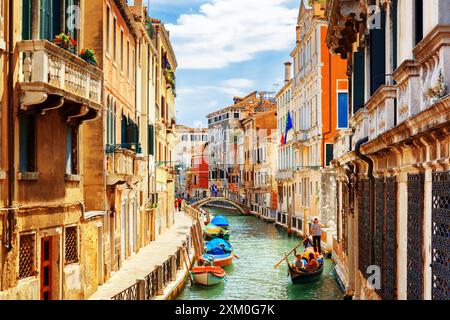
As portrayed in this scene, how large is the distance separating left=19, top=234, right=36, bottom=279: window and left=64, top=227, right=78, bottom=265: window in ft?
5.12

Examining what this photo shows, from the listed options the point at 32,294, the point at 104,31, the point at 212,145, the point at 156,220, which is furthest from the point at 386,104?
the point at 212,145

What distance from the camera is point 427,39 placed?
5.89 metres

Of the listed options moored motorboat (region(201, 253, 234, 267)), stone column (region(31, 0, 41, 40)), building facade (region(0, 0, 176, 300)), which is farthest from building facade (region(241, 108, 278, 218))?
stone column (region(31, 0, 41, 40))

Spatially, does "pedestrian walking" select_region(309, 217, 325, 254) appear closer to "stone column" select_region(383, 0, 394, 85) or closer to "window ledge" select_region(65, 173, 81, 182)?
"window ledge" select_region(65, 173, 81, 182)

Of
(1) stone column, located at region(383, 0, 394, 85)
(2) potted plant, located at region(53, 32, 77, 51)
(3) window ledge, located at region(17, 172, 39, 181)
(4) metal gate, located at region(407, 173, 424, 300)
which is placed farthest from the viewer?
(2) potted plant, located at region(53, 32, 77, 51)

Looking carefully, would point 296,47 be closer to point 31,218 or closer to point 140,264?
point 140,264

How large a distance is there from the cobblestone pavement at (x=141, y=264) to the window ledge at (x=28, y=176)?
3.03 metres

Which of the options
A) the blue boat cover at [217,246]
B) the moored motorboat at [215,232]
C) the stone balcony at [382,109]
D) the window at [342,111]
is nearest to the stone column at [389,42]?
the stone balcony at [382,109]

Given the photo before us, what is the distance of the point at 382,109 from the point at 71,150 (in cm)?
581

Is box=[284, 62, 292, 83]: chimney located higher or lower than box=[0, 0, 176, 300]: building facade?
higher

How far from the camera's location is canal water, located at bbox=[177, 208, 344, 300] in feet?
63.9

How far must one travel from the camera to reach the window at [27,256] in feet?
33.3

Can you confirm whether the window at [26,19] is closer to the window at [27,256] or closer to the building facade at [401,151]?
the window at [27,256]
